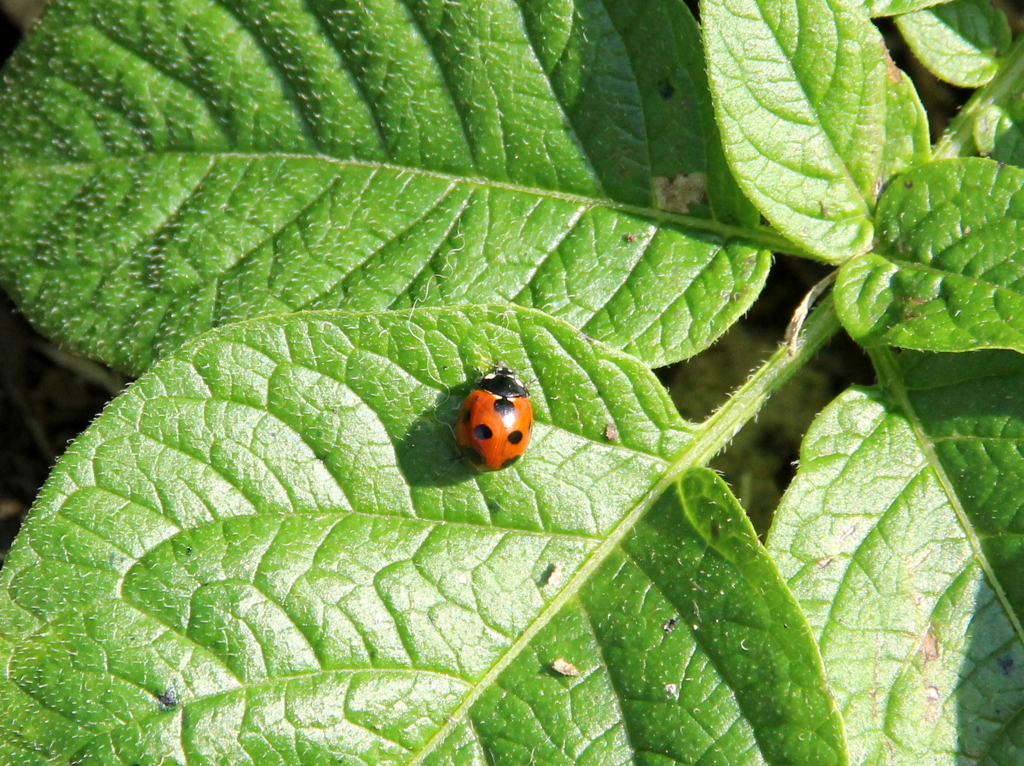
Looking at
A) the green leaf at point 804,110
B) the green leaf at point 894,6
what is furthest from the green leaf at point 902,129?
the green leaf at point 894,6

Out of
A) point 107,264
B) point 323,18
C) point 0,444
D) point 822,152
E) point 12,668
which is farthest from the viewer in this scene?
point 0,444

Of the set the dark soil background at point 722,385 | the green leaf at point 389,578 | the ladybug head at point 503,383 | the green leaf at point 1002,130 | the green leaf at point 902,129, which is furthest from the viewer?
the dark soil background at point 722,385

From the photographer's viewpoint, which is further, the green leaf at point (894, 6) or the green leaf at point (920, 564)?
the green leaf at point (894, 6)

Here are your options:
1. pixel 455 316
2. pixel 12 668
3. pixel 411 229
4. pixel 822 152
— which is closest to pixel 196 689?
pixel 12 668

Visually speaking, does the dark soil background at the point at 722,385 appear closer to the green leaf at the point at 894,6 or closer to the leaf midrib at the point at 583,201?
the leaf midrib at the point at 583,201

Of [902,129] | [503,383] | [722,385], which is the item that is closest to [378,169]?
[503,383]

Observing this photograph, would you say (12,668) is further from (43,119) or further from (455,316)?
(43,119)
